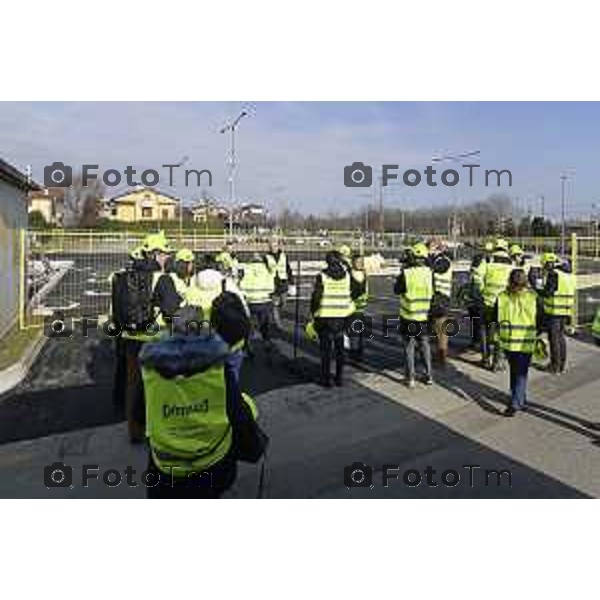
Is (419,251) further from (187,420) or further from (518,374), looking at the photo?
(187,420)

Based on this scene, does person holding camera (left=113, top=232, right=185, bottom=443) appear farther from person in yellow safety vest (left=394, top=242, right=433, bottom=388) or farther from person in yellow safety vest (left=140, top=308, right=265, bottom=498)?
person in yellow safety vest (left=140, top=308, right=265, bottom=498)

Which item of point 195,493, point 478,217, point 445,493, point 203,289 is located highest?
point 478,217

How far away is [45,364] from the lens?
10.2m

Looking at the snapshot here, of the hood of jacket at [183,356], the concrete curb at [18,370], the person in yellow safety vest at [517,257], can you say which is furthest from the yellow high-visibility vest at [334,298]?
the hood of jacket at [183,356]

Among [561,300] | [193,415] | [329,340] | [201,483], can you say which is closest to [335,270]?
[329,340]

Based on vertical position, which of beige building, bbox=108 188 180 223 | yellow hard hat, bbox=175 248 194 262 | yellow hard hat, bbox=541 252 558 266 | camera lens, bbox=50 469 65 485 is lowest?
camera lens, bbox=50 469 65 485

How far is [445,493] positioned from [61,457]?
3.40 meters

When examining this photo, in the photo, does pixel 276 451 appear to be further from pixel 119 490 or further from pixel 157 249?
pixel 157 249

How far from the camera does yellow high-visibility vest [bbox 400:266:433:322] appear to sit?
8.64 meters

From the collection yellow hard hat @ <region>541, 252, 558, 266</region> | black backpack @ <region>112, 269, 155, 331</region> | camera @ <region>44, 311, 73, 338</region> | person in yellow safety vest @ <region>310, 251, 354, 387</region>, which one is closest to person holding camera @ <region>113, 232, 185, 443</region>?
black backpack @ <region>112, 269, 155, 331</region>

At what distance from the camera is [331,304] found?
8.46 m

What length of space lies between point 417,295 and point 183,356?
19.1ft

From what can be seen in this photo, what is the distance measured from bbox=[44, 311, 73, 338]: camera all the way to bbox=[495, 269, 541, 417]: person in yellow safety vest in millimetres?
8093
